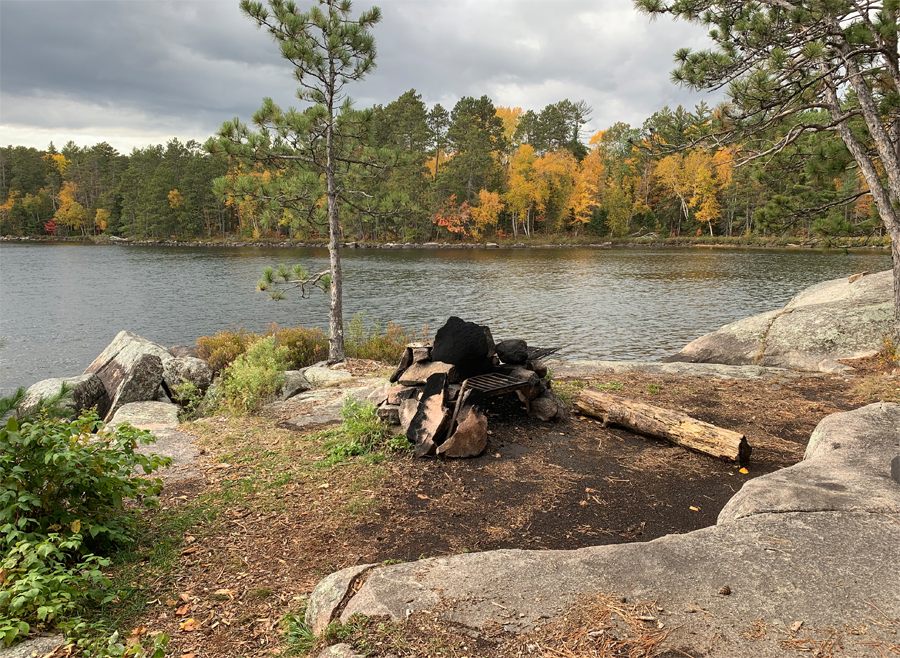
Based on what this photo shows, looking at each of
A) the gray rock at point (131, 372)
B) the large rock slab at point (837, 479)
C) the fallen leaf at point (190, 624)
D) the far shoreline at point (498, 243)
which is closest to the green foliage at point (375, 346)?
the gray rock at point (131, 372)

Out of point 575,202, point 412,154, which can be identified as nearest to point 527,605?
point 412,154

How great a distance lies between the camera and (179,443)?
6.68 metres

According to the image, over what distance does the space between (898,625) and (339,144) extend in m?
12.7

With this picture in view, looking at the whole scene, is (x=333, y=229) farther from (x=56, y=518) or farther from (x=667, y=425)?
(x=56, y=518)

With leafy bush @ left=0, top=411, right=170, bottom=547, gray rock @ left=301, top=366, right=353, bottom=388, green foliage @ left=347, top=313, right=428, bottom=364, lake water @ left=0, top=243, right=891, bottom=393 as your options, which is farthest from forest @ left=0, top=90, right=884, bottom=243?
leafy bush @ left=0, top=411, right=170, bottom=547

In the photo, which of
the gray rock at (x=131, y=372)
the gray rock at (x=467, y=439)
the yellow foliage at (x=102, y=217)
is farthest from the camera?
the yellow foliage at (x=102, y=217)

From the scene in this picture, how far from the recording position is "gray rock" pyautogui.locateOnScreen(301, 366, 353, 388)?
1019 cm

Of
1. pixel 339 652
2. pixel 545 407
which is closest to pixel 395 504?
pixel 339 652

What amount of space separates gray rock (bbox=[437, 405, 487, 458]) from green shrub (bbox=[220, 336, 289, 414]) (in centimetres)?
379

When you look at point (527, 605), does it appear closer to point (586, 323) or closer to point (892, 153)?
point (892, 153)

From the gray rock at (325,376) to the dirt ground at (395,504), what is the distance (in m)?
2.60

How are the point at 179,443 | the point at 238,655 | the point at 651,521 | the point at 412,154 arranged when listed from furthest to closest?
the point at 412,154
the point at 179,443
the point at 651,521
the point at 238,655

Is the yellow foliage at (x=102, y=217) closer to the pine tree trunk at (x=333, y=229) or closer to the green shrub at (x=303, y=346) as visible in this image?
the green shrub at (x=303, y=346)

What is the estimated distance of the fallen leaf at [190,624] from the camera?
10.3 ft
